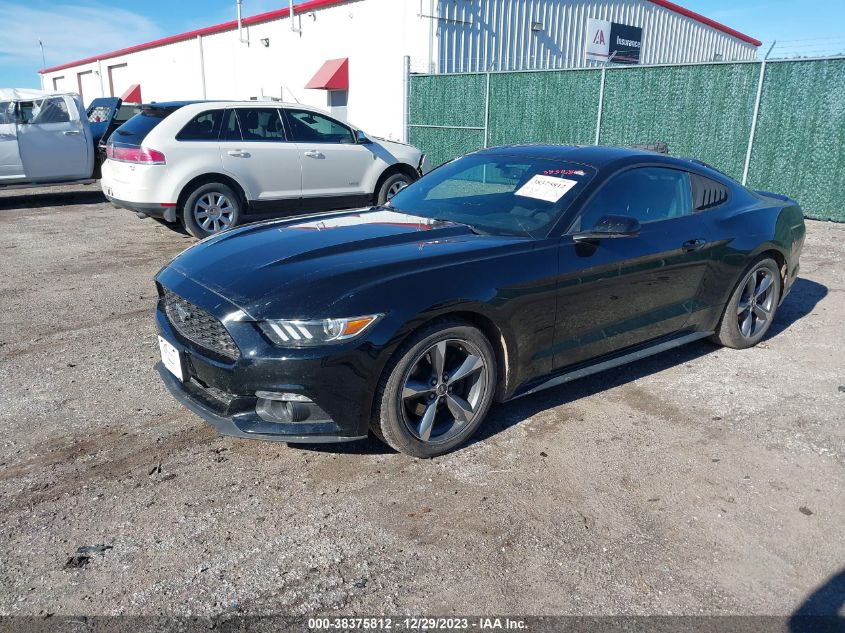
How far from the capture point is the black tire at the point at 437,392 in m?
3.20

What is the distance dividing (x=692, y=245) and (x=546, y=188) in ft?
3.77

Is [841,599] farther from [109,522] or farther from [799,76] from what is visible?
[799,76]

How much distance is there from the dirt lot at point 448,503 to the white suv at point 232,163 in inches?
150

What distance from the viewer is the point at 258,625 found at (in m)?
2.37

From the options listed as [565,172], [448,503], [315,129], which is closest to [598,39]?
[315,129]

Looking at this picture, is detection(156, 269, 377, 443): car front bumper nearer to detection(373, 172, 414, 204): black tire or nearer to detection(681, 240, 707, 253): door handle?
detection(681, 240, 707, 253): door handle

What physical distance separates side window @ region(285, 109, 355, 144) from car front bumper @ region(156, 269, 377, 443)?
6.32 metres

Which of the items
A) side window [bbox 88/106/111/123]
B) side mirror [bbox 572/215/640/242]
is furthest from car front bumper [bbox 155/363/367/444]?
side window [bbox 88/106/111/123]

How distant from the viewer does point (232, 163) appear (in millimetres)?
8492

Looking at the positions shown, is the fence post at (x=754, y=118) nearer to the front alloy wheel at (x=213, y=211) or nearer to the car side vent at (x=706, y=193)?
the car side vent at (x=706, y=193)

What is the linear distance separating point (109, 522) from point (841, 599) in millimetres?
2999

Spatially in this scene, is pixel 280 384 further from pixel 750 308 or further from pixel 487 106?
pixel 487 106

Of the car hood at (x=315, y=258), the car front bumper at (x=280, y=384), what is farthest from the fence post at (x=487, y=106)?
the car front bumper at (x=280, y=384)

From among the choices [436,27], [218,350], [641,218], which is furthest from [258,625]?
[436,27]
